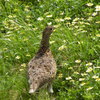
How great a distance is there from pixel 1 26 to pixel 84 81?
2.63 m

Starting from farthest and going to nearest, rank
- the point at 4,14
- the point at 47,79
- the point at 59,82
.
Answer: the point at 4,14 < the point at 59,82 < the point at 47,79

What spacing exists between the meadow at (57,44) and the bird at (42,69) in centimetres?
22

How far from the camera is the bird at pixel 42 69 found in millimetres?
5230

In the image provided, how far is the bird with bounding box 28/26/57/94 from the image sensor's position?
5.23 meters

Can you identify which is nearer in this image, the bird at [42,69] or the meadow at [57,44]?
the bird at [42,69]

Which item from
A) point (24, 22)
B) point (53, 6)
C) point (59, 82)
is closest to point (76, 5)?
point (53, 6)

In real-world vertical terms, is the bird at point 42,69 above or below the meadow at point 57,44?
above

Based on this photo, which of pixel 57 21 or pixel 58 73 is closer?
pixel 58 73

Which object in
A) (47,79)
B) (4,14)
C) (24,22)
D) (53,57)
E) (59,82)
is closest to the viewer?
(47,79)

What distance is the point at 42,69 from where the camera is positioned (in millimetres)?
5445

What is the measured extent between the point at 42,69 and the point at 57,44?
3.75 feet

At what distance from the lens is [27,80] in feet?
18.5

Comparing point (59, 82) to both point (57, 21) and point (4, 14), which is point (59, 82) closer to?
point (57, 21)

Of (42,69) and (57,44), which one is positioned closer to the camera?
(42,69)
